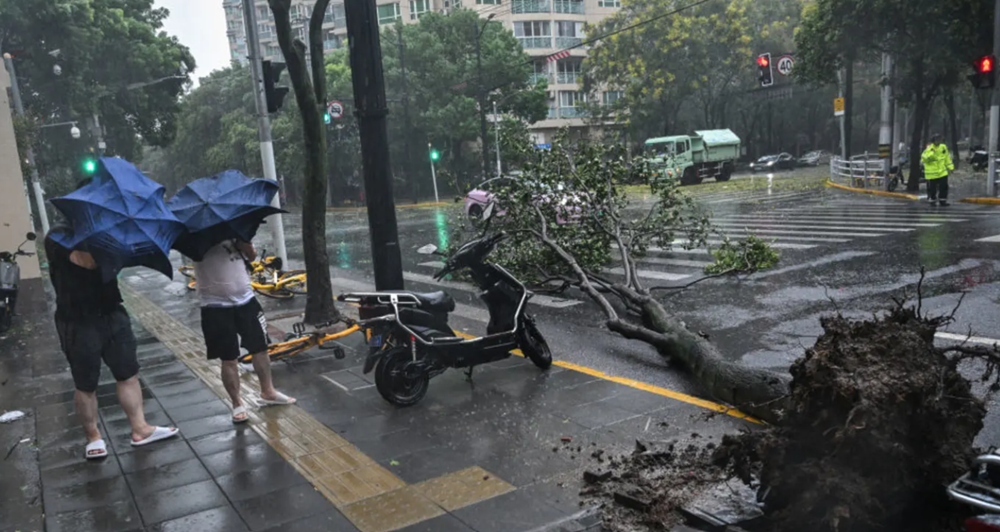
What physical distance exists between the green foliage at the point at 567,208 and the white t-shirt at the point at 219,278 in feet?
14.4

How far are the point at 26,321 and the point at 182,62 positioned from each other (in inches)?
1156

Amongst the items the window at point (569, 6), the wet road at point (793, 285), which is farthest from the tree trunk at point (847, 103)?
the window at point (569, 6)

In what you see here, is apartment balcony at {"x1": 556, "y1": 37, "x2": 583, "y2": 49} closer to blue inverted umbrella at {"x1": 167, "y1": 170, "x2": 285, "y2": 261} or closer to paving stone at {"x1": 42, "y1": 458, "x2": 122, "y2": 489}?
blue inverted umbrella at {"x1": 167, "y1": 170, "x2": 285, "y2": 261}

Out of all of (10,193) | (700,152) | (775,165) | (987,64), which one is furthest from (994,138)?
(775,165)

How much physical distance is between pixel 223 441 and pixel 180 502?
102 cm

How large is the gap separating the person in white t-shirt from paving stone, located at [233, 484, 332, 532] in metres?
1.54

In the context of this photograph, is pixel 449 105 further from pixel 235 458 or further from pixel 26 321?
pixel 235 458

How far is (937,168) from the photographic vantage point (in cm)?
1805

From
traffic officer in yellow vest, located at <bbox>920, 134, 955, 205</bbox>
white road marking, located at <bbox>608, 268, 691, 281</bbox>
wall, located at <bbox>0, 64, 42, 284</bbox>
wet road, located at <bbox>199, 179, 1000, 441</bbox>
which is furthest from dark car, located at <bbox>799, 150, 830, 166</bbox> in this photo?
wall, located at <bbox>0, 64, 42, 284</bbox>

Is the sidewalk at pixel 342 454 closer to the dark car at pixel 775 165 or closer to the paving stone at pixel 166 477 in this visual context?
the paving stone at pixel 166 477

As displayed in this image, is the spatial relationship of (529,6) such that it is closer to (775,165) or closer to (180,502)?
(775,165)

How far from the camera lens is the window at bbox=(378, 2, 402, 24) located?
57.6 metres

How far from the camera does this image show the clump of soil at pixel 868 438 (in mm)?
3178

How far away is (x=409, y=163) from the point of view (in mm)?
41969
